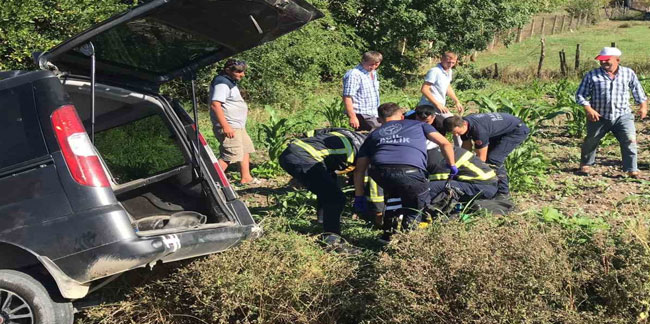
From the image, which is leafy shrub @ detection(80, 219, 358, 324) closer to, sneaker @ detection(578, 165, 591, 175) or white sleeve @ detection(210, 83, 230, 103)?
white sleeve @ detection(210, 83, 230, 103)

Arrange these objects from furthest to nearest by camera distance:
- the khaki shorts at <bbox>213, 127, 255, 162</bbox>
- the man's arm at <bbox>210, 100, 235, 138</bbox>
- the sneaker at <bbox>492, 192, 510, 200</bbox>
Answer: the khaki shorts at <bbox>213, 127, 255, 162</bbox>, the man's arm at <bbox>210, 100, 235, 138</bbox>, the sneaker at <bbox>492, 192, 510, 200</bbox>

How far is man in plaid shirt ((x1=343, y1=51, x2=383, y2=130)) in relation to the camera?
751 cm

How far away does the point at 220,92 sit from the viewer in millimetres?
7109

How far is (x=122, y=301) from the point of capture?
418 centimetres

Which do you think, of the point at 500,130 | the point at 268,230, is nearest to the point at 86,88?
the point at 268,230

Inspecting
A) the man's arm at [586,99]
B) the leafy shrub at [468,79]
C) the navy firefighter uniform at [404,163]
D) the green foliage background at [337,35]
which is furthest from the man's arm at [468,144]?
the leafy shrub at [468,79]

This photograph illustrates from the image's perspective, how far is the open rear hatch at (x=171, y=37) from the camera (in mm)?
3799

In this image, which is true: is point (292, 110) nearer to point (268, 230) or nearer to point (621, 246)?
point (268, 230)

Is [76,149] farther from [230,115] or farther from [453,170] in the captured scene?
[230,115]

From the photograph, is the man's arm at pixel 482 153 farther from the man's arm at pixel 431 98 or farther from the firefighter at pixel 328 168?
the man's arm at pixel 431 98

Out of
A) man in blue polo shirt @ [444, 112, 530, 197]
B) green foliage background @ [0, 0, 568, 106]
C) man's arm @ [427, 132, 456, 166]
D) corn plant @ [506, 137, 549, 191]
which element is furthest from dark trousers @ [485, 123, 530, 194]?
green foliage background @ [0, 0, 568, 106]

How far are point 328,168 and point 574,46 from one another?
106 feet

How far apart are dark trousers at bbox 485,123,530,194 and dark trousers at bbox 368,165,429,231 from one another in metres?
1.57

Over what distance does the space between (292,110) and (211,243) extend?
11.6m
